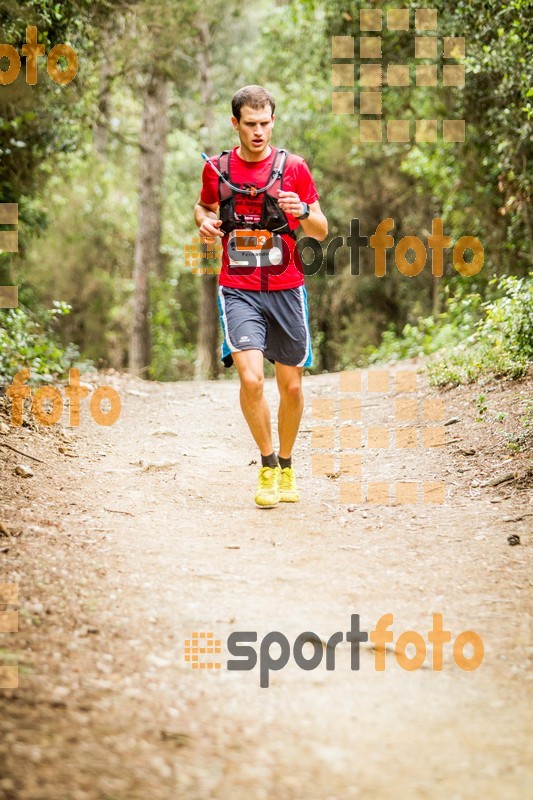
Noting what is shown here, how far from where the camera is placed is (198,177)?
22344 mm

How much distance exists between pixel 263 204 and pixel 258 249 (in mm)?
274

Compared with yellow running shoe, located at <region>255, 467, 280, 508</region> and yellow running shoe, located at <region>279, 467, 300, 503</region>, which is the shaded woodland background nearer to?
yellow running shoe, located at <region>279, 467, 300, 503</region>

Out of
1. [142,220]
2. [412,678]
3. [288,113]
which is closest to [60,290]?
[142,220]

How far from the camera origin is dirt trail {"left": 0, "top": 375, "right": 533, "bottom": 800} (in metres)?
2.34

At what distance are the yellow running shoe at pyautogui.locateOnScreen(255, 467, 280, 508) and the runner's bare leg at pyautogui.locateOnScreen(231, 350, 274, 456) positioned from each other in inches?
4.9

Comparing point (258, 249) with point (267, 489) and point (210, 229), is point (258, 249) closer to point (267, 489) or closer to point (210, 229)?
point (210, 229)

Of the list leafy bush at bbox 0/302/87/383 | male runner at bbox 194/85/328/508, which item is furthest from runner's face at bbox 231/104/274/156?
leafy bush at bbox 0/302/87/383

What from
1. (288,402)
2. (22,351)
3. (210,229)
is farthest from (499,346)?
(22,351)

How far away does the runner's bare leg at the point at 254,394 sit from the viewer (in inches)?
198

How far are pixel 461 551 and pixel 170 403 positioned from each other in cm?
587

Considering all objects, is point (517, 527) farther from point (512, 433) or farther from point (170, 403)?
point (170, 403)

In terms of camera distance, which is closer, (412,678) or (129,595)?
(412,678)

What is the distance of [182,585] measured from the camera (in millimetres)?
3795

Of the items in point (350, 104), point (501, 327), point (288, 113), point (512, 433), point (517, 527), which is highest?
point (288, 113)
